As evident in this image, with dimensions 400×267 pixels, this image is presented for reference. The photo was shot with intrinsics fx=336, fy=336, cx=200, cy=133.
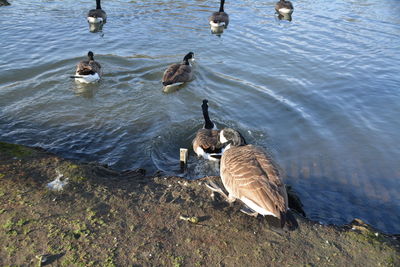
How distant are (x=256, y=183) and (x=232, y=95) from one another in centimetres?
583

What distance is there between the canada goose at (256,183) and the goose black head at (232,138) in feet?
3.03

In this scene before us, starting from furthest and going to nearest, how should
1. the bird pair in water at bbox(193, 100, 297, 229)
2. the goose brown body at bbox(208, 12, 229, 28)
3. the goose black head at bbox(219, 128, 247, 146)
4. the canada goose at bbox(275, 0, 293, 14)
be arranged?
the canada goose at bbox(275, 0, 293, 14) < the goose brown body at bbox(208, 12, 229, 28) < the goose black head at bbox(219, 128, 247, 146) < the bird pair in water at bbox(193, 100, 297, 229)

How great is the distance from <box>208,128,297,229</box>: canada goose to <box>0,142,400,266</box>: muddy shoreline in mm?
441

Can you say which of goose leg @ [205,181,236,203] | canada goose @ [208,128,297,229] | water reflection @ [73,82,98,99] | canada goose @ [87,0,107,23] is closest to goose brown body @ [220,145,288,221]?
canada goose @ [208,128,297,229]

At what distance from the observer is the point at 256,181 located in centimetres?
448

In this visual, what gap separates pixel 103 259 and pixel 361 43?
13458 millimetres

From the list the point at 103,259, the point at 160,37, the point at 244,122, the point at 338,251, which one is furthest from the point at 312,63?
the point at 103,259

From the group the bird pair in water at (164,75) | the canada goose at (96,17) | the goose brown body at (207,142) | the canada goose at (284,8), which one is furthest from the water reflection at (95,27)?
the goose brown body at (207,142)

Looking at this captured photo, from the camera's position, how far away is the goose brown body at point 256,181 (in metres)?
4.26

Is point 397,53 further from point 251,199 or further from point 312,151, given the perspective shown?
point 251,199

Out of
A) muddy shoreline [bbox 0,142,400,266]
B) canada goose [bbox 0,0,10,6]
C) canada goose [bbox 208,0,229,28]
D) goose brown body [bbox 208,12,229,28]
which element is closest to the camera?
muddy shoreline [bbox 0,142,400,266]

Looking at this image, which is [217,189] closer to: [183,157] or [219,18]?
[183,157]

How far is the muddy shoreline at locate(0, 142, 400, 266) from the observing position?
160 inches

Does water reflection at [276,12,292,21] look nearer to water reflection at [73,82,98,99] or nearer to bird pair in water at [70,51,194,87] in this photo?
bird pair in water at [70,51,194,87]
